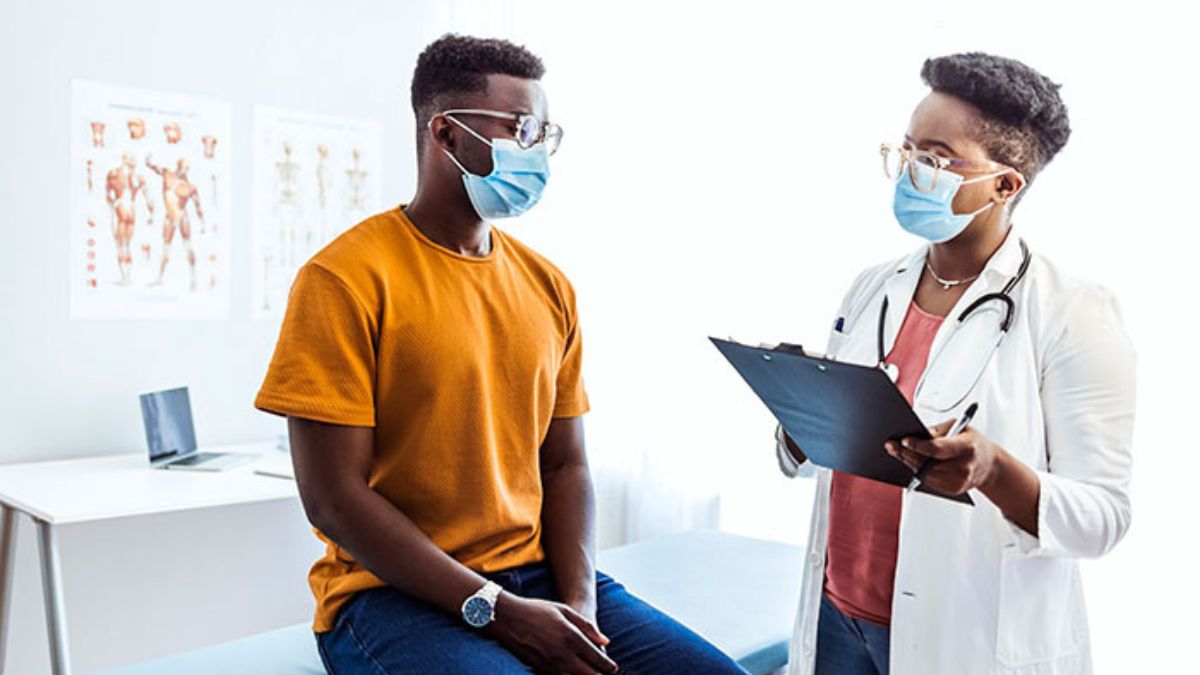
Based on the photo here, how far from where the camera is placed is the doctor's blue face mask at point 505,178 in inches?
61.4

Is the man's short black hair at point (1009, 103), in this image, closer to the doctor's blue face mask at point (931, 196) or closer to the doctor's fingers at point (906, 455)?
the doctor's blue face mask at point (931, 196)

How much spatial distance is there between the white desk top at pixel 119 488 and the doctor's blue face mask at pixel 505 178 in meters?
1.17

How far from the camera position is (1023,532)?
1.31 metres

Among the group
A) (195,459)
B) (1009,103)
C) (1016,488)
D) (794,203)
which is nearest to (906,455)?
(1016,488)

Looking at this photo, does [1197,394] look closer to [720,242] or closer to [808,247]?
[808,247]

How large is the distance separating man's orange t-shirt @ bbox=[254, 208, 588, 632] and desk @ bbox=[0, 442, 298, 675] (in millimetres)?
929

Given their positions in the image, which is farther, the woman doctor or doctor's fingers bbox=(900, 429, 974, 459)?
the woman doctor

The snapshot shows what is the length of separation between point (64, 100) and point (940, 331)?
2288mm

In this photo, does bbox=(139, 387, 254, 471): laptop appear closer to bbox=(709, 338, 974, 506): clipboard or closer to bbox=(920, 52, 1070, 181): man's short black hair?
bbox=(709, 338, 974, 506): clipboard

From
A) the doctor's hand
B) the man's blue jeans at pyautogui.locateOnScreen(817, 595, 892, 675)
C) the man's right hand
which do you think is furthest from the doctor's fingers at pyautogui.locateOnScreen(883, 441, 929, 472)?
the man's right hand

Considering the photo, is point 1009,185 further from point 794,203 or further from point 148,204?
point 148,204

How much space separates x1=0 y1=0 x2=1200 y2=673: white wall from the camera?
2113 mm

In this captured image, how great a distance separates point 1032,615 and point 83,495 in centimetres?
195

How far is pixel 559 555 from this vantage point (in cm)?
161
